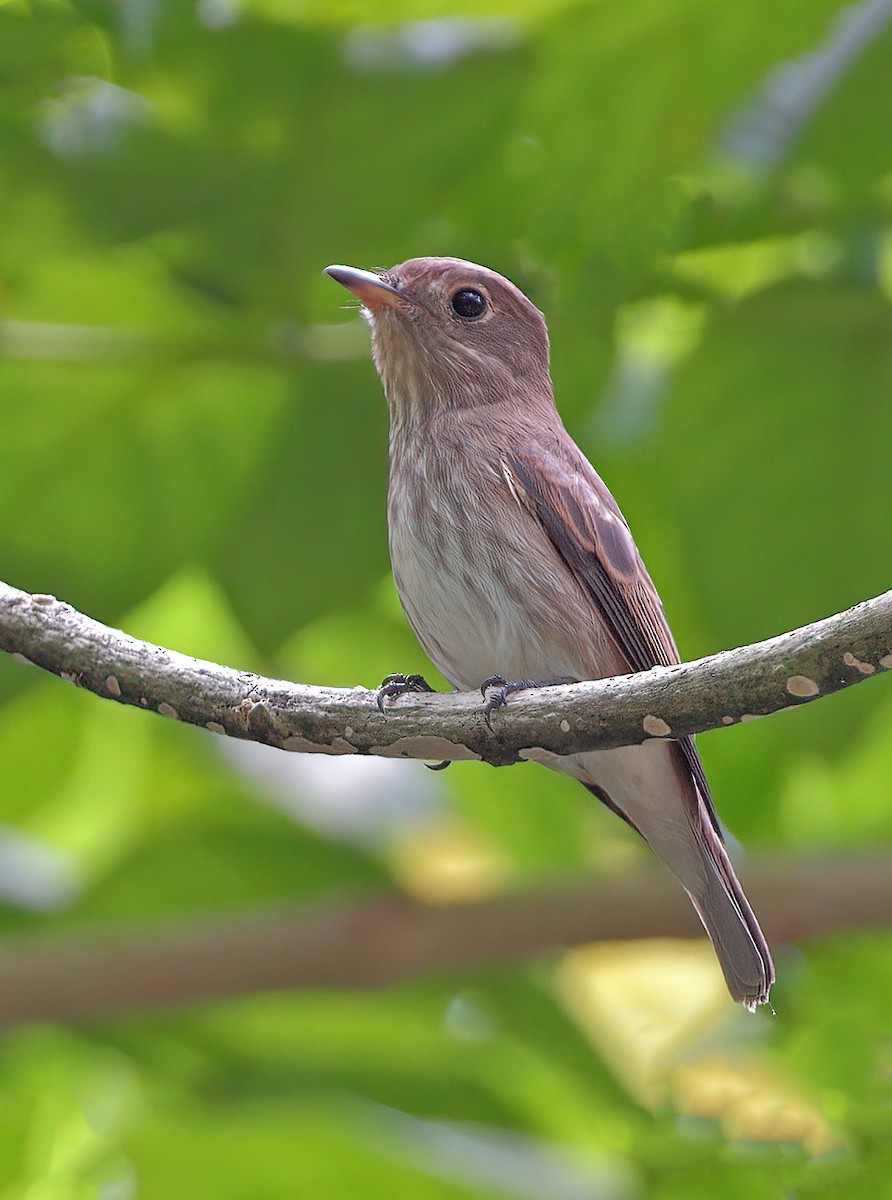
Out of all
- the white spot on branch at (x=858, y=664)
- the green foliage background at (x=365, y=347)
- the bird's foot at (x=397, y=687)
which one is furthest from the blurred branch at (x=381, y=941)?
the white spot on branch at (x=858, y=664)

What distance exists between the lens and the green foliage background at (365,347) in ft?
9.64

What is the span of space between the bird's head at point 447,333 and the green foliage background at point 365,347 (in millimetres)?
296

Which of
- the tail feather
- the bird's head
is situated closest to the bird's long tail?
the tail feather

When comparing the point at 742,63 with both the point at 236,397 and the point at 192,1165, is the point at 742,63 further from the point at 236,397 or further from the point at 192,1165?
the point at 192,1165

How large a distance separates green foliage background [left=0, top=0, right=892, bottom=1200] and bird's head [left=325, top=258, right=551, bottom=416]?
0.30m

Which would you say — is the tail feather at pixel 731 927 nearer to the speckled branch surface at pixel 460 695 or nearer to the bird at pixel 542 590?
the bird at pixel 542 590

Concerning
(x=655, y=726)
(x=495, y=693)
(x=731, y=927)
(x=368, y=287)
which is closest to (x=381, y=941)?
(x=731, y=927)

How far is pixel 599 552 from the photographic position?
241cm

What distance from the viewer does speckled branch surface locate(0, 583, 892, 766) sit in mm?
1495

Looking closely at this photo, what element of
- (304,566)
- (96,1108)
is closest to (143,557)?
(304,566)

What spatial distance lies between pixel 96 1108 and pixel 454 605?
7.96 feet

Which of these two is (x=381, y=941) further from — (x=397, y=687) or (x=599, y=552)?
(x=397, y=687)

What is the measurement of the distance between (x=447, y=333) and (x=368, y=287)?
23 centimetres

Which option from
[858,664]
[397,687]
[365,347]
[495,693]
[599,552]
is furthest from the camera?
[365,347]
